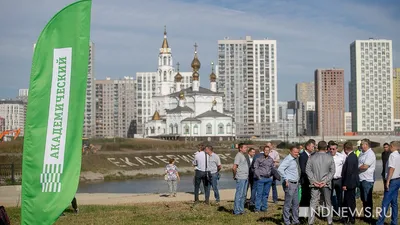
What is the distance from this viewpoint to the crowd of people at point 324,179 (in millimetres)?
12812

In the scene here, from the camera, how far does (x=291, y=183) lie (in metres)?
13.2

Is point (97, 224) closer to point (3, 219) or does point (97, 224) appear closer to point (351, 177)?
point (3, 219)

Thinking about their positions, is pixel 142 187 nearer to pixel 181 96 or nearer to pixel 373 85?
pixel 181 96

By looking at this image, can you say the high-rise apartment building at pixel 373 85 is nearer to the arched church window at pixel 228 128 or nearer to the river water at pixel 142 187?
the arched church window at pixel 228 128

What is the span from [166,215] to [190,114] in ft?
320

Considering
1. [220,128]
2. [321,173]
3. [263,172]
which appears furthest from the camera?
[220,128]

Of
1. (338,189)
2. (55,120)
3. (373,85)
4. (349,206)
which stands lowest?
(349,206)

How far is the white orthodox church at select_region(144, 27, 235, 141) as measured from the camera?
11062 centimetres

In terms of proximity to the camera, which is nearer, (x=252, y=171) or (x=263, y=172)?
(x=263, y=172)

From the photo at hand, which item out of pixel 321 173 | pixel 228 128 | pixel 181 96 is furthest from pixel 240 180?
pixel 181 96

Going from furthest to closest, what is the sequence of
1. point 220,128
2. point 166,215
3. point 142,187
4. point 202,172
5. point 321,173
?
point 220,128 → point 142,187 → point 202,172 → point 166,215 → point 321,173

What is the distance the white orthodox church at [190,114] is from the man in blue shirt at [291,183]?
96.4 m

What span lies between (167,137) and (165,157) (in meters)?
42.9

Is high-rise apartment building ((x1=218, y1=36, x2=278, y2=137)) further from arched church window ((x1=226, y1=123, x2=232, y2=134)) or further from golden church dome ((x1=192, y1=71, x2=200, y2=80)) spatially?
arched church window ((x1=226, y1=123, x2=232, y2=134))
